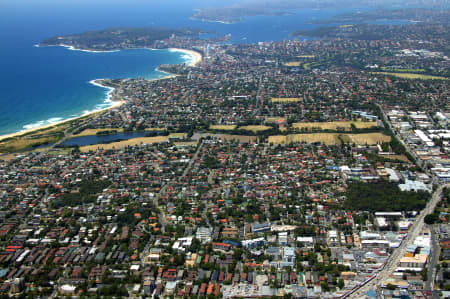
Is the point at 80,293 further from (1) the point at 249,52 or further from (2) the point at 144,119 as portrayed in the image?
(1) the point at 249,52

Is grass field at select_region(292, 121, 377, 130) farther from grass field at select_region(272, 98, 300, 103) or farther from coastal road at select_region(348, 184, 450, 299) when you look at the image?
coastal road at select_region(348, 184, 450, 299)

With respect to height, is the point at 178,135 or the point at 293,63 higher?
the point at 293,63

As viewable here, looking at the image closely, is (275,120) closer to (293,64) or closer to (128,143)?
(128,143)

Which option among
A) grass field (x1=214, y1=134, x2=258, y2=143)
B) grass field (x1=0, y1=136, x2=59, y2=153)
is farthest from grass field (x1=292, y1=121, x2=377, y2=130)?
grass field (x1=0, y1=136, x2=59, y2=153)

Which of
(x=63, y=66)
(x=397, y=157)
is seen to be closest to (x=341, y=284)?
(x=397, y=157)

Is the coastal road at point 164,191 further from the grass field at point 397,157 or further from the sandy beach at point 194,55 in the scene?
the sandy beach at point 194,55

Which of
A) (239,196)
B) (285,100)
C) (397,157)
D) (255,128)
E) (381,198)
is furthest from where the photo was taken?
(285,100)

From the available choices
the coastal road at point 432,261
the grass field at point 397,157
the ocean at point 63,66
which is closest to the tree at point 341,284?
the coastal road at point 432,261
